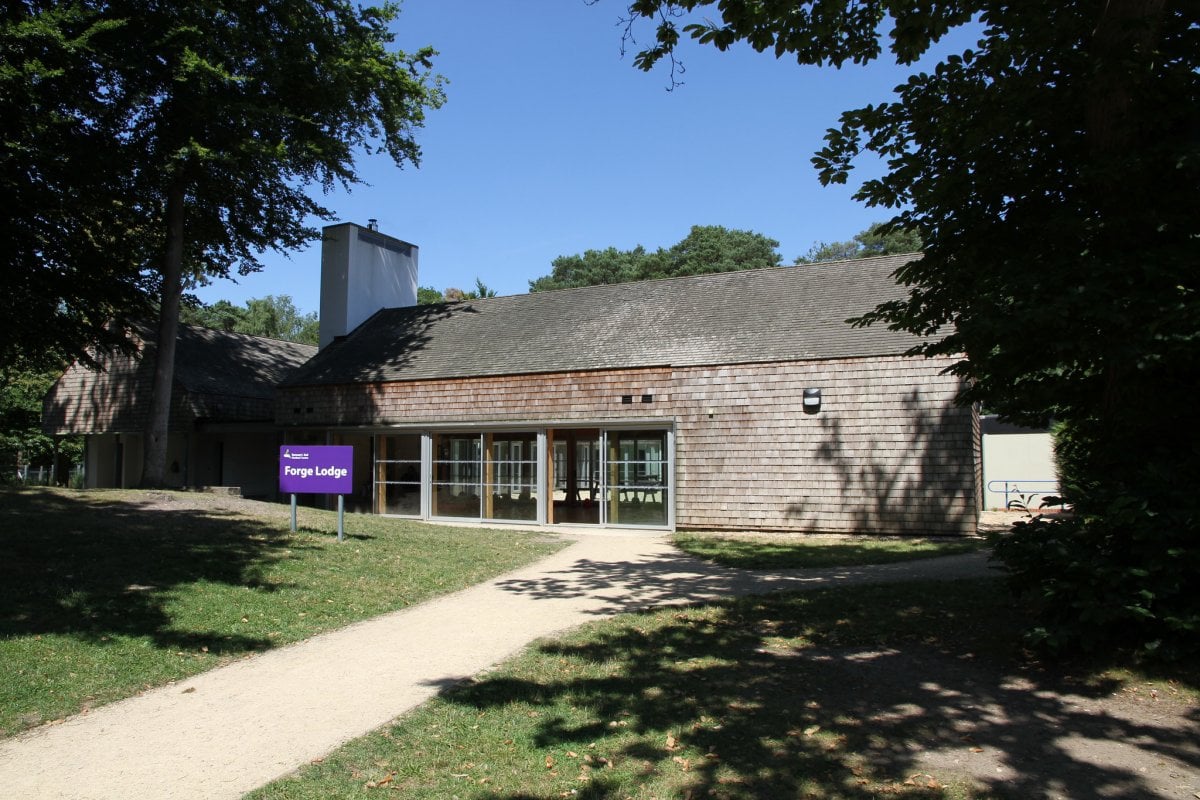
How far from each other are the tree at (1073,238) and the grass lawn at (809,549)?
5071 mm

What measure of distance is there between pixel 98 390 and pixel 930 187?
92.7ft

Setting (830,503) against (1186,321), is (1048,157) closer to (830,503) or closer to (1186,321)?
(1186,321)

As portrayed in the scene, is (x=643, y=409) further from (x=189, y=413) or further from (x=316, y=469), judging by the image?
(x=189, y=413)

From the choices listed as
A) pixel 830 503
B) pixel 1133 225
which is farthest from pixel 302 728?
pixel 830 503

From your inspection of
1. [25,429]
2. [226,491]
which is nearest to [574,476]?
[226,491]

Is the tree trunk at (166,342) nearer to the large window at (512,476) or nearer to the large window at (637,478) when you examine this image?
the large window at (512,476)

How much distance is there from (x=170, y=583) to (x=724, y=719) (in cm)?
647

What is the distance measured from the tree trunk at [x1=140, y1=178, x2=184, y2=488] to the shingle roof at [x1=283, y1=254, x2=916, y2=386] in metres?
3.39

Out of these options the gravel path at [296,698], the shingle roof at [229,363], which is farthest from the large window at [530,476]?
the shingle roof at [229,363]

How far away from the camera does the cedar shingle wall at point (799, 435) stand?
15.0 metres

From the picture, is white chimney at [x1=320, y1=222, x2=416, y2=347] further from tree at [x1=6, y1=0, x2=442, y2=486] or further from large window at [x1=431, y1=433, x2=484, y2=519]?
large window at [x1=431, y1=433, x2=484, y2=519]

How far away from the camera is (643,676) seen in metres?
6.06

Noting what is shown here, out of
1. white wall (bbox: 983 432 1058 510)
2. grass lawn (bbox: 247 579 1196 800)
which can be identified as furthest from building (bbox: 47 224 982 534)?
grass lawn (bbox: 247 579 1196 800)

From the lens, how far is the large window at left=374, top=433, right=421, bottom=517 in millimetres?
19922
